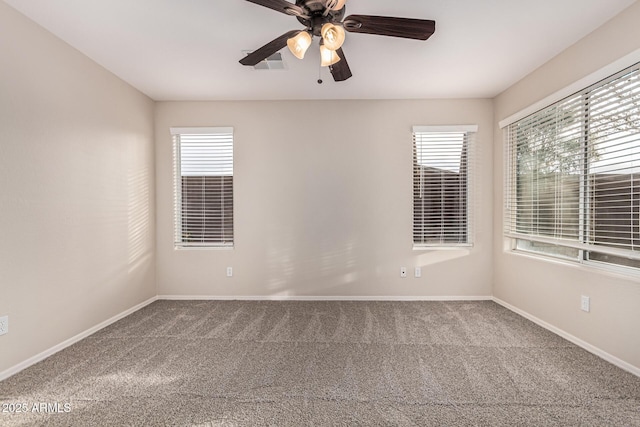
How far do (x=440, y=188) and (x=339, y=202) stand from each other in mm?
1324

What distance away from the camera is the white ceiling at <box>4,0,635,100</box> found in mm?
2104

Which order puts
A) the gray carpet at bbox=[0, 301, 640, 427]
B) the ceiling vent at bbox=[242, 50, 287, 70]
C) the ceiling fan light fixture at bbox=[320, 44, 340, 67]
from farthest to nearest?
the ceiling vent at bbox=[242, 50, 287, 70]
the ceiling fan light fixture at bbox=[320, 44, 340, 67]
the gray carpet at bbox=[0, 301, 640, 427]

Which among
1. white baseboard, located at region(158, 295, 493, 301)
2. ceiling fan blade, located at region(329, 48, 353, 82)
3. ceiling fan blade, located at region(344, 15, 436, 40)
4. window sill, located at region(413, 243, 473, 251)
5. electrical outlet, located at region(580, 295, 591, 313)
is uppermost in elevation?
ceiling fan blade, located at region(344, 15, 436, 40)

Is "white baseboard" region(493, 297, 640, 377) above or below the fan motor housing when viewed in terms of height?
below

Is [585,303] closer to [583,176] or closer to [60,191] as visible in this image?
[583,176]

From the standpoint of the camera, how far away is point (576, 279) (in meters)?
2.60

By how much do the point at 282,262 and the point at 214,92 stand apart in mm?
2270

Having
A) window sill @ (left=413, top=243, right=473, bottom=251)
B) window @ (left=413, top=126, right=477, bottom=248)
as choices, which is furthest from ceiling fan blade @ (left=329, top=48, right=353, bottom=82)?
window sill @ (left=413, top=243, right=473, bottom=251)

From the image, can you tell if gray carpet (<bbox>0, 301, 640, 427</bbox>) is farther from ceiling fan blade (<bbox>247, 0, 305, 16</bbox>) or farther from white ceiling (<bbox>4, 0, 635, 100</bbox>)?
white ceiling (<bbox>4, 0, 635, 100</bbox>)

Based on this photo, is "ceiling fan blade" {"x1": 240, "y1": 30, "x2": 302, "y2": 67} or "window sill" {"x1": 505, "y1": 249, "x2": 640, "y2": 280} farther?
"window sill" {"x1": 505, "y1": 249, "x2": 640, "y2": 280}

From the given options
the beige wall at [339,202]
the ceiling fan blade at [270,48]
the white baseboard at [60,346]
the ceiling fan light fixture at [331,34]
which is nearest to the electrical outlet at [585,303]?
the beige wall at [339,202]

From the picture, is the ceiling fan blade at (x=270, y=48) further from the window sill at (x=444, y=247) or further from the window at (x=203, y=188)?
the window sill at (x=444, y=247)

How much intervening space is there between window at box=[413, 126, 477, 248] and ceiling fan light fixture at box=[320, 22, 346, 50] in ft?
7.87

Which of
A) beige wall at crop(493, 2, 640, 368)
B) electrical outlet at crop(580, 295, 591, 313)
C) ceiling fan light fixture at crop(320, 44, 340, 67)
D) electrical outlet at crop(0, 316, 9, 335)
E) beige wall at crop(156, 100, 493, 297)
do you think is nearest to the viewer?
ceiling fan light fixture at crop(320, 44, 340, 67)
